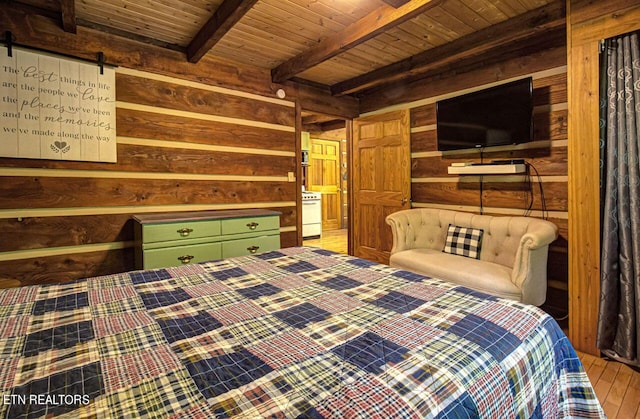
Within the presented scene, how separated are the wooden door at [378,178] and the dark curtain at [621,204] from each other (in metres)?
2.08

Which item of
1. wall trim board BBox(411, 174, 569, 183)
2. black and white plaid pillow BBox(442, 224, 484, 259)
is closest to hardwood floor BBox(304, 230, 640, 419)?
black and white plaid pillow BBox(442, 224, 484, 259)

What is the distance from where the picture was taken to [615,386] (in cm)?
188

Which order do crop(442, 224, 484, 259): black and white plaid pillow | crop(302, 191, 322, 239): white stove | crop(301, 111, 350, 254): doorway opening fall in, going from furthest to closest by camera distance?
crop(301, 111, 350, 254): doorway opening < crop(302, 191, 322, 239): white stove < crop(442, 224, 484, 259): black and white plaid pillow

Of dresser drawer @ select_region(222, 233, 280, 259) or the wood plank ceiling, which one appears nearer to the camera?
the wood plank ceiling

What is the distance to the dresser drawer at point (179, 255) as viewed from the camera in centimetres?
250

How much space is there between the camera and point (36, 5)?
2430mm

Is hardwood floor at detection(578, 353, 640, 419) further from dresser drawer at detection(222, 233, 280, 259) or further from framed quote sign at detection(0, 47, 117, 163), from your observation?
framed quote sign at detection(0, 47, 117, 163)

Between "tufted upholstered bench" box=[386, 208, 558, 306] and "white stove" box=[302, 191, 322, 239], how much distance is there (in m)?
3.06

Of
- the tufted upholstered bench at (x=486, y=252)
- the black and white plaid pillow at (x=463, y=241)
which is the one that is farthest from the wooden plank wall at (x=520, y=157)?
the black and white plaid pillow at (x=463, y=241)

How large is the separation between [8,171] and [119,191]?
2.37 feet

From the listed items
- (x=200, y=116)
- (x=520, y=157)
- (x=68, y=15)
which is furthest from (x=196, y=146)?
(x=520, y=157)

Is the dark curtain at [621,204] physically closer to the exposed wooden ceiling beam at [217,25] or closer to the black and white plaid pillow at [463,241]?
the black and white plaid pillow at [463,241]

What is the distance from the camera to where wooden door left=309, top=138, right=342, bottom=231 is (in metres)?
7.23

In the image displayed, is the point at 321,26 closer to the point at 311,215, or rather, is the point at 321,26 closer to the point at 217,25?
the point at 217,25
